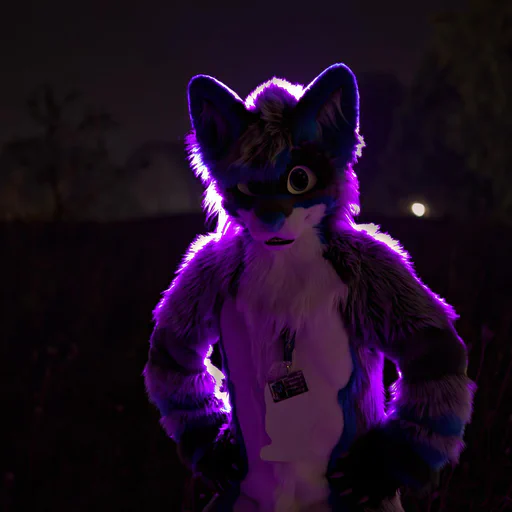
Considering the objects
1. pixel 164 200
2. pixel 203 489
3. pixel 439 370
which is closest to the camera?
pixel 439 370

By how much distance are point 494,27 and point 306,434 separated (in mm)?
8523

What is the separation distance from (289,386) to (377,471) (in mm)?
286

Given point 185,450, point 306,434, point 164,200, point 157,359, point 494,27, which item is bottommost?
point 164,200

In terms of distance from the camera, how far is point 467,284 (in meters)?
5.12

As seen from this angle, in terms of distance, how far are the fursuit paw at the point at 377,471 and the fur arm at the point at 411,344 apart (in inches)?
0.5

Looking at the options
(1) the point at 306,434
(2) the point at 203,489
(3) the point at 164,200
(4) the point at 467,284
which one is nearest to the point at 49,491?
(2) the point at 203,489

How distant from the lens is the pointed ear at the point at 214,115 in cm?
142

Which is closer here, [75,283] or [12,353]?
[12,353]

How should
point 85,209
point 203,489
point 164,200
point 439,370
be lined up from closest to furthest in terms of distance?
point 439,370
point 203,489
point 85,209
point 164,200

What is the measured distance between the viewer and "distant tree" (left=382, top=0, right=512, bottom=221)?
331 inches

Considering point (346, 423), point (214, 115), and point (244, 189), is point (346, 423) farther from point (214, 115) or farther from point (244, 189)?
point (214, 115)

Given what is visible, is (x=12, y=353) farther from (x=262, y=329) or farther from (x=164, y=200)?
(x=164, y=200)

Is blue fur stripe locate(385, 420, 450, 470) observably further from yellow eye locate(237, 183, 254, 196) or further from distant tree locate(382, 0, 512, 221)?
distant tree locate(382, 0, 512, 221)

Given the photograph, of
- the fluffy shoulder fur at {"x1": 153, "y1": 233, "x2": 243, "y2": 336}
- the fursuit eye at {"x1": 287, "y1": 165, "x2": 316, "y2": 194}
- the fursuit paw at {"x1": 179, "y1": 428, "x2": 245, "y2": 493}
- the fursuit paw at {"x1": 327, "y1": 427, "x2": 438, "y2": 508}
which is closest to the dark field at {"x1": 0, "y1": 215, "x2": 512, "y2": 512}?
the fursuit paw at {"x1": 327, "y1": 427, "x2": 438, "y2": 508}
